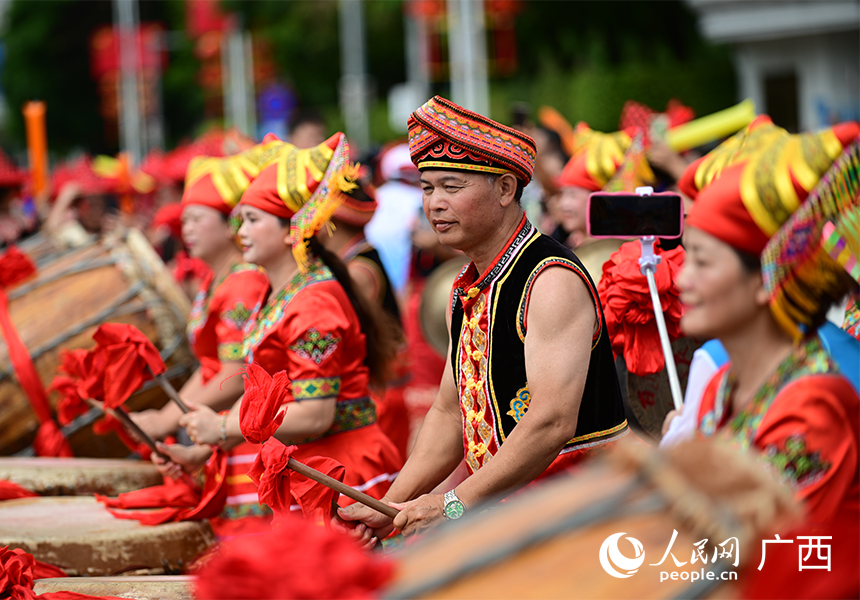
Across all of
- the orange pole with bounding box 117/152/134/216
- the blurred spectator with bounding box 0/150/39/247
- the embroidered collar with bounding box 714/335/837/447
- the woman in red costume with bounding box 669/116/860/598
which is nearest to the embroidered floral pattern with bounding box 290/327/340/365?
the woman in red costume with bounding box 669/116/860/598

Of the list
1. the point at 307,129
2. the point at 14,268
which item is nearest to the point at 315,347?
the point at 14,268

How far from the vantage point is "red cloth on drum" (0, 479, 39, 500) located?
436 centimetres

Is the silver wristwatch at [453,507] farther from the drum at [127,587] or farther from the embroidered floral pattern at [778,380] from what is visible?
the embroidered floral pattern at [778,380]

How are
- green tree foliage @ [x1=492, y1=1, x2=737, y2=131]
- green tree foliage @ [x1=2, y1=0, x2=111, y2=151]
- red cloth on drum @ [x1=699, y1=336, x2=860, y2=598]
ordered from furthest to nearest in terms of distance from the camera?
green tree foliage @ [x1=2, y1=0, x2=111, y2=151] → green tree foliage @ [x1=492, y1=1, x2=737, y2=131] → red cloth on drum @ [x1=699, y1=336, x2=860, y2=598]

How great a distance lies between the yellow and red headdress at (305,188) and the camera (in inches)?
Result: 157

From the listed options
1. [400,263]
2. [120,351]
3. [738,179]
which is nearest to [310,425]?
[120,351]

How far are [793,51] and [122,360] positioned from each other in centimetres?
1918

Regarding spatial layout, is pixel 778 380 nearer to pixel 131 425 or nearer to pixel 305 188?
pixel 305 188

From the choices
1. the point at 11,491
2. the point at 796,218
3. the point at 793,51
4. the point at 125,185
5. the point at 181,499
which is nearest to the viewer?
the point at 796,218

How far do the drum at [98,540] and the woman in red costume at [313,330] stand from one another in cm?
47

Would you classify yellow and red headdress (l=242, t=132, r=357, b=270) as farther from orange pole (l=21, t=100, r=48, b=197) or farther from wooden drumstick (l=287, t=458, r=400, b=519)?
orange pole (l=21, t=100, r=48, b=197)

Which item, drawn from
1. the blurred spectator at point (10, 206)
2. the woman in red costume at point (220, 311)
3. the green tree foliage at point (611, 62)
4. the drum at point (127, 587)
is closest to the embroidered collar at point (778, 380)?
the drum at point (127, 587)

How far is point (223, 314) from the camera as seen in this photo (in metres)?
4.54

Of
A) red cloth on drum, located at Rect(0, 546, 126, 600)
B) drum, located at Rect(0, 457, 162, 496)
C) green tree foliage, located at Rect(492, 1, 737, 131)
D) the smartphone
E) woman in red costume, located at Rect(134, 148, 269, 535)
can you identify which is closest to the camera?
red cloth on drum, located at Rect(0, 546, 126, 600)
